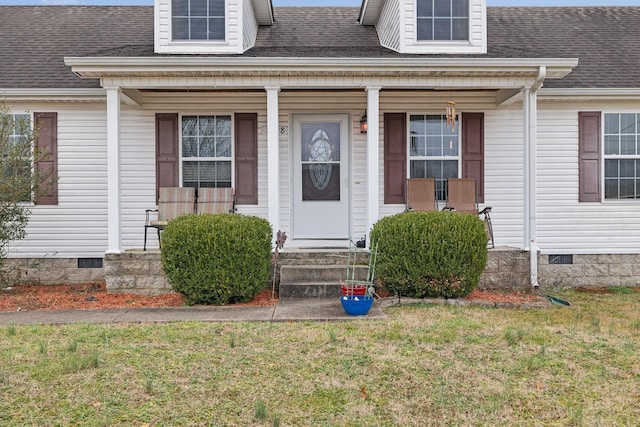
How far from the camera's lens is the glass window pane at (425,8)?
775 centimetres

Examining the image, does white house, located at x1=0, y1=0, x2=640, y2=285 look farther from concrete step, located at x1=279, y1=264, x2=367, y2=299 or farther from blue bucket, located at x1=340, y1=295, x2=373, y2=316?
blue bucket, located at x1=340, y1=295, x2=373, y2=316

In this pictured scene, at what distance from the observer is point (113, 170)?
6570mm

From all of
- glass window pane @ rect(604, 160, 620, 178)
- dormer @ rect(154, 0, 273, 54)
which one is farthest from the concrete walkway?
glass window pane @ rect(604, 160, 620, 178)

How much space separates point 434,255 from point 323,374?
2736 mm

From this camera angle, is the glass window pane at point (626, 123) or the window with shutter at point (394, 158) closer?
the window with shutter at point (394, 158)

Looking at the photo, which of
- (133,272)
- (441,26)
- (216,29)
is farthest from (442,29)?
(133,272)

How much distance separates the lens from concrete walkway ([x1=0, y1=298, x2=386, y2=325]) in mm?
4914

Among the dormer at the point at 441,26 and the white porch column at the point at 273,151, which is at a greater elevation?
the dormer at the point at 441,26

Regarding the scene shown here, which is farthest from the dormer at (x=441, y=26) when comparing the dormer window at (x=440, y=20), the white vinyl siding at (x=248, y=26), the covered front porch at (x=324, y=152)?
the white vinyl siding at (x=248, y=26)

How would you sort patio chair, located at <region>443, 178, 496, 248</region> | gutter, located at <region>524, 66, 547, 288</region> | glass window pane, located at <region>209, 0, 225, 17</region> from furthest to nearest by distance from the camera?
glass window pane, located at <region>209, 0, 225, 17</region>
patio chair, located at <region>443, 178, 496, 248</region>
gutter, located at <region>524, 66, 547, 288</region>

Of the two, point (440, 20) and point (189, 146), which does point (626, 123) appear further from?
point (189, 146)

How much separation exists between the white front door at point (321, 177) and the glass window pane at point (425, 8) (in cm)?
203

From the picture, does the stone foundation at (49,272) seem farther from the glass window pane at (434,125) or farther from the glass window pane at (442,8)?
the glass window pane at (442,8)

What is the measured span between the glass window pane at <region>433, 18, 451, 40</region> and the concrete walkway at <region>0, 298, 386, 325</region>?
455 cm
